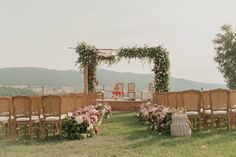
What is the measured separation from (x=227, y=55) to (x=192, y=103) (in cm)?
2709

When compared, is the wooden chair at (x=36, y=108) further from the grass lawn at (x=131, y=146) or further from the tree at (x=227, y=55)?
the tree at (x=227, y=55)

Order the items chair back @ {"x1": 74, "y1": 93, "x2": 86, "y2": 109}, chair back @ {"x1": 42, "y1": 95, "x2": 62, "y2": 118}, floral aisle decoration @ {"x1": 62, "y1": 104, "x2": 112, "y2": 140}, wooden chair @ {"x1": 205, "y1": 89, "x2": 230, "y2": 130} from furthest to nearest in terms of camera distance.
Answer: chair back @ {"x1": 74, "y1": 93, "x2": 86, "y2": 109}
wooden chair @ {"x1": 205, "y1": 89, "x2": 230, "y2": 130}
chair back @ {"x1": 42, "y1": 95, "x2": 62, "y2": 118}
floral aisle decoration @ {"x1": 62, "y1": 104, "x2": 112, "y2": 140}

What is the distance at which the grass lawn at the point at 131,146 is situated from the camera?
8523 millimetres

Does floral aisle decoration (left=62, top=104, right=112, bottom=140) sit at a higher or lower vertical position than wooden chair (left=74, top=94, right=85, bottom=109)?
lower

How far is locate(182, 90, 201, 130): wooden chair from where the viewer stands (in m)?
12.0

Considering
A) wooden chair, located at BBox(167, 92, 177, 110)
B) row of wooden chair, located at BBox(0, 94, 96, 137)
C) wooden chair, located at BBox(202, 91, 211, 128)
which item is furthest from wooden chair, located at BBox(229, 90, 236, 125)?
row of wooden chair, located at BBox(0, 94, 96, 137)

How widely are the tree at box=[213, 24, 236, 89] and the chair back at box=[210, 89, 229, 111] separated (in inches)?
1048

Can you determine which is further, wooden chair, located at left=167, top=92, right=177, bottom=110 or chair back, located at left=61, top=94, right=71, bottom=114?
wooden chair, located at left=167, top=92, right=177, bottom=110

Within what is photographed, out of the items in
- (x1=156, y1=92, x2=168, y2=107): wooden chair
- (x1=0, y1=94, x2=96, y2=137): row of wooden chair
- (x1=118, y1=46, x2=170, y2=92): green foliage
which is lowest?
(x1=0, y1=94, x2=96, y2=137): row of wooden chair

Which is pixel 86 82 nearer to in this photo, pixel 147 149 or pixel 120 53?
pixel 120 53

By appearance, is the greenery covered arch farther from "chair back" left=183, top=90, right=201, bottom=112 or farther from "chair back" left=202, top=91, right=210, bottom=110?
"chair back" left=183, top=90, right=201, bottom=112

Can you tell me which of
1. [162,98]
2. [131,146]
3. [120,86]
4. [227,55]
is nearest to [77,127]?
[131,146]

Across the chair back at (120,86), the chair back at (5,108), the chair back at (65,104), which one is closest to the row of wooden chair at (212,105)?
the chair back at (65,104)

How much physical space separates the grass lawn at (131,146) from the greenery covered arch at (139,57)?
12516 millimetres
